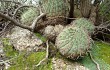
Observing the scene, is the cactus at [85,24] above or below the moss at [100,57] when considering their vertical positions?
above

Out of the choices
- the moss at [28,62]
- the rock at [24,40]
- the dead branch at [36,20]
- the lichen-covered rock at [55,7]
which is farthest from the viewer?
the lichen-covered rock at [55,7]

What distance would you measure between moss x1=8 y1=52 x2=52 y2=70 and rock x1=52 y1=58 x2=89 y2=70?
0.06 metres

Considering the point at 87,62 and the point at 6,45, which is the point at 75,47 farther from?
the point at 6,45

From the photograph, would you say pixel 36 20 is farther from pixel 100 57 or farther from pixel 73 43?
pixel 100 57

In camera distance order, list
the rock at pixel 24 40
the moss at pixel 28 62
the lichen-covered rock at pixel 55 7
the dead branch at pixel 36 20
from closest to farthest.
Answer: the moss at pixel 28 62 < the rock at pixel 24 40 < the dead branch at pixel 36 20 < the lichen-covered rock at pixel 55 7

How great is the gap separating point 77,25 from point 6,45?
0.84 meters

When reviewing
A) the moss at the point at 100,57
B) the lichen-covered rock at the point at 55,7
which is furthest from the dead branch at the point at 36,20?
the moss at the point at 100,57

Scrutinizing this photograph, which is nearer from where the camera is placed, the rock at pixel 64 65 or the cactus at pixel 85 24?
the rock at pixel 64 65

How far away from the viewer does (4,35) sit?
302 centimetres

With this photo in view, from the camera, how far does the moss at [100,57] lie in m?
2.53

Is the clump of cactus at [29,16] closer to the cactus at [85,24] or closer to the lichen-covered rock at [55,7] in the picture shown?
the lichen-covered rock at [55,7]

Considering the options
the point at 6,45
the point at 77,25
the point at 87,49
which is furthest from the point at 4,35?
the point at 87,49

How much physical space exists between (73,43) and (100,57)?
416 mm

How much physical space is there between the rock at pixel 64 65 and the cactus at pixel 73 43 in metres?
0.07
